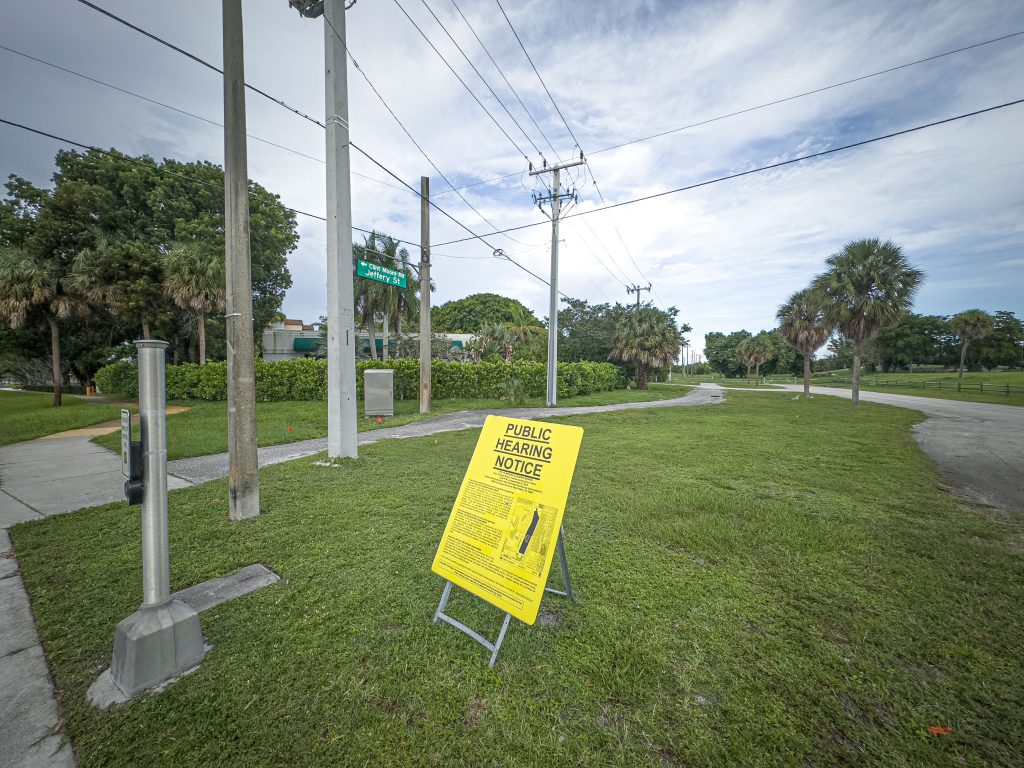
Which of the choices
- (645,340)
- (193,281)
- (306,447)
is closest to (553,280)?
(306,447)

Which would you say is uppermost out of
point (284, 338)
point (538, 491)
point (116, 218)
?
point (116, 218)

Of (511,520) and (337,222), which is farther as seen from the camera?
(337,222)

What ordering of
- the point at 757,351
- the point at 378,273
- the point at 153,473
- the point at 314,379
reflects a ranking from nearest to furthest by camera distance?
1. the point at 153,473
2. the point at 378,273
3. the point at 314,379
4. the point at 757,351

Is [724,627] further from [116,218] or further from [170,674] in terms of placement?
[116,218]

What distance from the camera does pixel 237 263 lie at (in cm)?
412

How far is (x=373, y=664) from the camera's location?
7.41ft

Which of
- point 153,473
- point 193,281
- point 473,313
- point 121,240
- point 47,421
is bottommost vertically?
point 47,421

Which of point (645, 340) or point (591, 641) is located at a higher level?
point (645, 340)

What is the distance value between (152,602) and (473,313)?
66924 mm

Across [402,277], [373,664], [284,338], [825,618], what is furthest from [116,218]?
[825,618]

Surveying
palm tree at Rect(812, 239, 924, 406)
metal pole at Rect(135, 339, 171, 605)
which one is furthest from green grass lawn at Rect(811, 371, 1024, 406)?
metal pole at Rect(135, 339, 171, 605)

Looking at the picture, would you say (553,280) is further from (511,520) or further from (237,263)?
(511,520)

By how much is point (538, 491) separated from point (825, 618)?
6.87 ft

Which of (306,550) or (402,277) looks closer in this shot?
(306,550)
